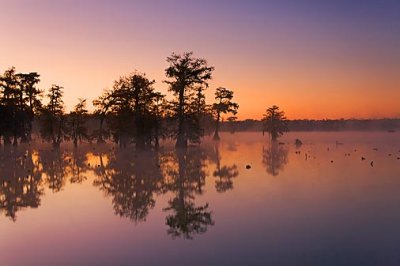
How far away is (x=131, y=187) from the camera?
762 inches

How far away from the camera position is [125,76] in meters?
49.7

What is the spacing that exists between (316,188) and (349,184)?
253cm

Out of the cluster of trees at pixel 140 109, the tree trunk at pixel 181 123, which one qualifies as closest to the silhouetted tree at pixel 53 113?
the cluster of trees at pixel 140 109

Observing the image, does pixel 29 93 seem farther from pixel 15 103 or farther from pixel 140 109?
pixel 140 109

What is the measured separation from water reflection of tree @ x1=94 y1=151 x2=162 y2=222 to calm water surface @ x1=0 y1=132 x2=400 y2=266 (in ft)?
0.20

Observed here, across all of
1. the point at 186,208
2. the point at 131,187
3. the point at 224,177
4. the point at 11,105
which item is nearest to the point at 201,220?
the point at 186,208

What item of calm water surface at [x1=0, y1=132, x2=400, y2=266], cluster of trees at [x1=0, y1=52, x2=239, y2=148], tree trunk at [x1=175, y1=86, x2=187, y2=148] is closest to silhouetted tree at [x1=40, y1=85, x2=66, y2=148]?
cluster of trees at [x1=0, y1=52, x2=239, y2=148]

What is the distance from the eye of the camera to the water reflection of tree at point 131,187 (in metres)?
14.4

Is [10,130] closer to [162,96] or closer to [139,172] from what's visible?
[162,96]

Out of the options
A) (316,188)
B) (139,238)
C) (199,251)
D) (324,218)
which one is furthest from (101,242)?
(316,188)

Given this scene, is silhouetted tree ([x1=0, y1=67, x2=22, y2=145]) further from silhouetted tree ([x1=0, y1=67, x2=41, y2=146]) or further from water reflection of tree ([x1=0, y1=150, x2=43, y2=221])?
water reflection of tree ([x1=0, y1=150, x2=43, y2=221])

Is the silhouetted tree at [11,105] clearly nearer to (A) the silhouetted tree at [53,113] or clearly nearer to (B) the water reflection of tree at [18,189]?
(A) the silhouetted tree at [53,113]

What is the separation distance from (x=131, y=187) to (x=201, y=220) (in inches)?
307

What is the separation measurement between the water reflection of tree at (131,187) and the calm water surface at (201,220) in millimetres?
60
